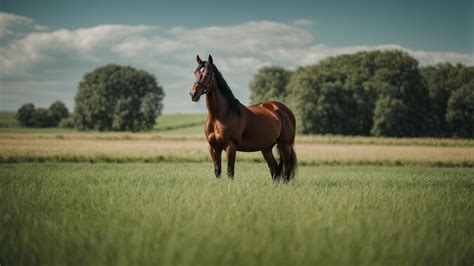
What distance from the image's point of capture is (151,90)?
76438 mm

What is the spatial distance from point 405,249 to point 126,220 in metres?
3.65

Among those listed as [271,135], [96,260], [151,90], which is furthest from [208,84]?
[151,90]

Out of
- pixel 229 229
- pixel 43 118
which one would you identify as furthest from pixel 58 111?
pixel 229 229

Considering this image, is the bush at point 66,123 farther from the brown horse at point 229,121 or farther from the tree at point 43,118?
the brown horse at point 229,121

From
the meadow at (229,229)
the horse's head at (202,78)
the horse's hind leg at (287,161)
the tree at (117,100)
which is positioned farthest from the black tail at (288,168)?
the tree at (117,100)

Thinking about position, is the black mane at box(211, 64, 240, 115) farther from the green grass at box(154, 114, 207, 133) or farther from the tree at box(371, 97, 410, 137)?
the green grass at box(154, 114, 207, 133)

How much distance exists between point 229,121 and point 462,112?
183 feet

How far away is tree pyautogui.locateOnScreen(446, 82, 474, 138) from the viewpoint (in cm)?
5500

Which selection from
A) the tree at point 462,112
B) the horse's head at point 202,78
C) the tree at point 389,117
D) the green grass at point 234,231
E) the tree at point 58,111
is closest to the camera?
the green grass at point 234,231

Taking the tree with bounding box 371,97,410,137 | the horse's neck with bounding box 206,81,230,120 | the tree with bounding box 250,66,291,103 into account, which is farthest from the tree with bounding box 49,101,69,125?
the horse's neck with bounding box 206,81,230,120

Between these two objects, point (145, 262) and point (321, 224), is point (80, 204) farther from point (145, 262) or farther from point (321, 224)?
point (321, 224)

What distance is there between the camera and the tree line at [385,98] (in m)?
59.4

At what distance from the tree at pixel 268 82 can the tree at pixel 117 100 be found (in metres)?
23.1

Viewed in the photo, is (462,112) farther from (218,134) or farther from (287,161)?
(218,134)
